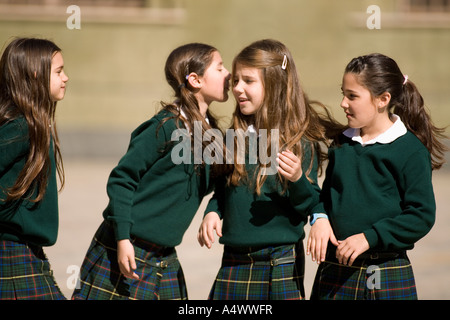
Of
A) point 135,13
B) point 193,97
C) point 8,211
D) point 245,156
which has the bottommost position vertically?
point 8,211

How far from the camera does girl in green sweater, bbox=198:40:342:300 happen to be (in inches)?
116

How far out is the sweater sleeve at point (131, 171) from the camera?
9.43ft

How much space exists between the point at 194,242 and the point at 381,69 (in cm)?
368

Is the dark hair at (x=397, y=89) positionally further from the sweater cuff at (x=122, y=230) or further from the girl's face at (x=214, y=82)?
the sweater cuff at (x=122, y=230)

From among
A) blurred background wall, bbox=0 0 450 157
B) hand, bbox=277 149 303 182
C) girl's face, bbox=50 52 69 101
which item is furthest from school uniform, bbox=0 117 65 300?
blurred background wall, bbox=0 0 450 157

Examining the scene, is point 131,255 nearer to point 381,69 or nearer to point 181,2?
point 381,69

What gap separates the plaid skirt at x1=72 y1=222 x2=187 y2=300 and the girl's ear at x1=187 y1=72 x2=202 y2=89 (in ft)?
2.58

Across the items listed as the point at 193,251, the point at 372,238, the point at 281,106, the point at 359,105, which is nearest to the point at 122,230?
the point at 281,106

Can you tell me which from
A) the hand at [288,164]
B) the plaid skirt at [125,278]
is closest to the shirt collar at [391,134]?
the hand at [288,164]

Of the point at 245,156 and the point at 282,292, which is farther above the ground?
the point at 245,156

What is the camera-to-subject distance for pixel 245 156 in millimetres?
3020

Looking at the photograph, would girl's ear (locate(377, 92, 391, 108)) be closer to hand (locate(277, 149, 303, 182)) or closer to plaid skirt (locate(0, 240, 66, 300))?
hand (locate(277, 149, 303, 182))

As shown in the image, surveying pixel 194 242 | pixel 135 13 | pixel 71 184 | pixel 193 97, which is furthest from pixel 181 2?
pixel 193 97

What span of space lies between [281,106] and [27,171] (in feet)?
3.89
